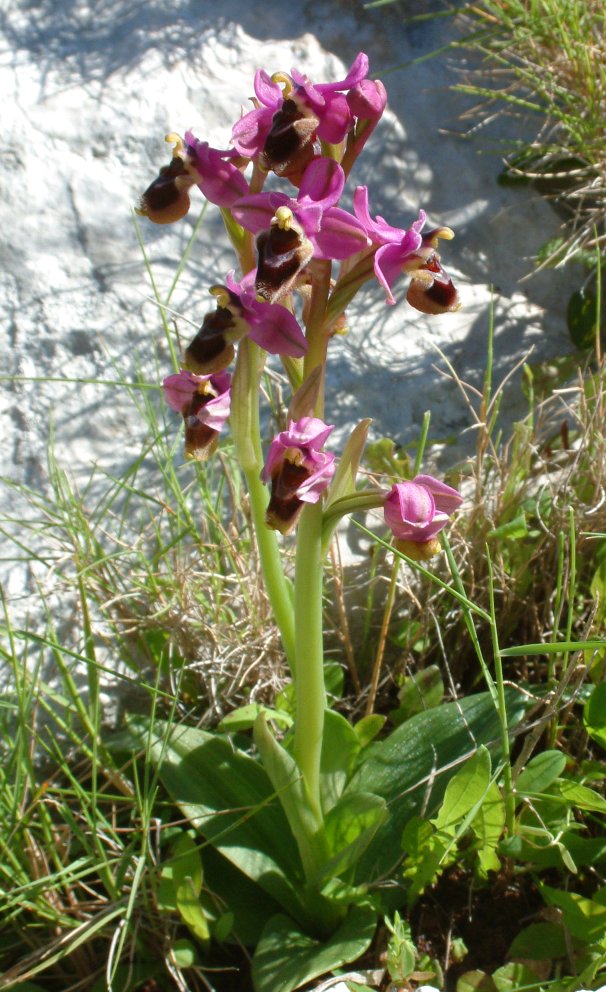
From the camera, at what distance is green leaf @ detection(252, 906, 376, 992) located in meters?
1.18

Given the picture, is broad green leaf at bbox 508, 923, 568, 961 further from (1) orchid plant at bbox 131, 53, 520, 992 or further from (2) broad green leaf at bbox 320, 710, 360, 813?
(2) broad green leaf at bbox 320, 710, 360, 813

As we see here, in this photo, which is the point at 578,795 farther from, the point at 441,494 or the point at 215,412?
the point at 215,412

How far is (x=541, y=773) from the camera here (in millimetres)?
1207

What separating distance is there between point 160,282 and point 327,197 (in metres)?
1.11

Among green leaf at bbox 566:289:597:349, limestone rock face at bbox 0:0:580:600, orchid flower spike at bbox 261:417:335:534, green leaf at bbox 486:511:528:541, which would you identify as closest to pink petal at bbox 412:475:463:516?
orchid flower spike at bbox 261:417:335:534

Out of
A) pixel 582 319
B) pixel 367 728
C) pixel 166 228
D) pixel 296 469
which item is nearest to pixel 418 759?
pixel 367 728

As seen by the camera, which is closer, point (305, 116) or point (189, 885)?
point (305, 116)

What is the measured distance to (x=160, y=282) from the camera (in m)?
2.06

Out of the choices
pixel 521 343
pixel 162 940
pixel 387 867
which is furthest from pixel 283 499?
pixel 521 343

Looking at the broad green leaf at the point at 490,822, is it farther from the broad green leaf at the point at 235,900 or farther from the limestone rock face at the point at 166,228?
the limestone rock face at the point at 166,228

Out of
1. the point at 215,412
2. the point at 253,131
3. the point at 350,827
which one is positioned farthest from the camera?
the point at 350,827

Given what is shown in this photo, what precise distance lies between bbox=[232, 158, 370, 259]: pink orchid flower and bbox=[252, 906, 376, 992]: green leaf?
0.88 metres

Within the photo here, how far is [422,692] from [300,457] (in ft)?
2.05

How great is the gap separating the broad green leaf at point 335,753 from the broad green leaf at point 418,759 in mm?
38
